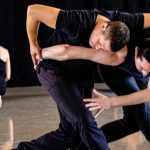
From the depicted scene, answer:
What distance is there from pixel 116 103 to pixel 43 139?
0.52 m

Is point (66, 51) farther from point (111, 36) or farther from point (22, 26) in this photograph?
point (22, 26)

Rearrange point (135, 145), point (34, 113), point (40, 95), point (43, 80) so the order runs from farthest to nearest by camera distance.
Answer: point (40, 95), point (34, 113), point (135, 145), point (43, 80)

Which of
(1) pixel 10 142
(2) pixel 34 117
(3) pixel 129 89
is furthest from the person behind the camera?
(2) pixel 34 117

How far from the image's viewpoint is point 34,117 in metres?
3.78

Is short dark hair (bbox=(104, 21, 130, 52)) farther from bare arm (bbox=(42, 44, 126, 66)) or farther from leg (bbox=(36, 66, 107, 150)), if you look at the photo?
leg (bbox=(36, 66, 107, 150))

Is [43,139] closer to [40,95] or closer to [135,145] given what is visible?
[135,145]

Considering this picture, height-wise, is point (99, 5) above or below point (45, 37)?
above

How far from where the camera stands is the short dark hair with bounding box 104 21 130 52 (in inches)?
82.5

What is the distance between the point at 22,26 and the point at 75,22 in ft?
9.91

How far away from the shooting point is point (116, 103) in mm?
2221

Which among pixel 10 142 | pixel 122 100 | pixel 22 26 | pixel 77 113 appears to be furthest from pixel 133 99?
pixel 22 26

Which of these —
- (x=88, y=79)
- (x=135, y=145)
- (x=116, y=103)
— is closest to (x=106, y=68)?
(x=88, y=79)

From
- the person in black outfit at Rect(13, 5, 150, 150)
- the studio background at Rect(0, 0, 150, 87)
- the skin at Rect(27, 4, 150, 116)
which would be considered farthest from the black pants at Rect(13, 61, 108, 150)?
the studio background at Rect(0, 0, 150, 87)

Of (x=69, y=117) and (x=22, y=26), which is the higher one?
(x=69, y=117)
